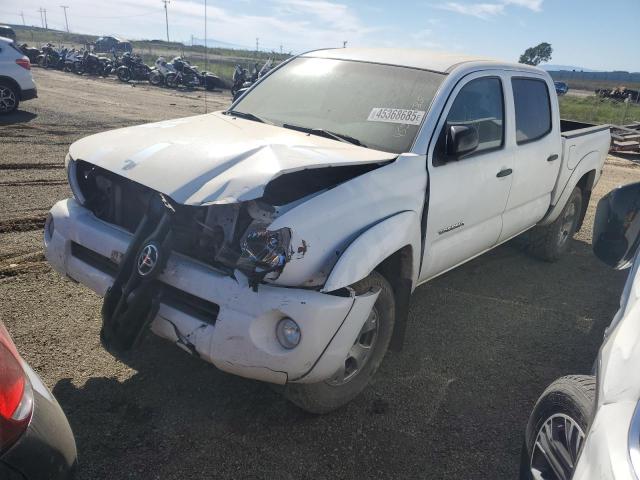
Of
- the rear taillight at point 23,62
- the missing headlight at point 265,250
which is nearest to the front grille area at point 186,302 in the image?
the missing headlight at point 265,250

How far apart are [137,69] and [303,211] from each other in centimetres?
2673

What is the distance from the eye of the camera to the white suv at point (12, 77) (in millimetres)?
10922

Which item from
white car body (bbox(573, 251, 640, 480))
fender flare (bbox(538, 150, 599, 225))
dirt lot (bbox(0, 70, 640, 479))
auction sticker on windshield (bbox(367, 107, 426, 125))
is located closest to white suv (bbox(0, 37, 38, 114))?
dirt lot (bbox(0, 70, 640, 479))

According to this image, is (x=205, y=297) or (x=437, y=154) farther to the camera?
(x=437, y=154)

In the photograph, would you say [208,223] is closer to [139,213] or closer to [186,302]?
[186,302]

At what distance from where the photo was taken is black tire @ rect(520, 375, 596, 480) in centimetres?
198

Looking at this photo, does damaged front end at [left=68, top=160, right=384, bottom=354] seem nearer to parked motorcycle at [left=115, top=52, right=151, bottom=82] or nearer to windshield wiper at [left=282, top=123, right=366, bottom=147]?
windshield wiper at [left=282, top=123, right=366, bottom=147]

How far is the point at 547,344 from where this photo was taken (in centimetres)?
386

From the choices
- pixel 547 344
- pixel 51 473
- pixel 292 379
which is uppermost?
pixel 51 473

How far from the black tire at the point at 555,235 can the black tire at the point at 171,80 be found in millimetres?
22271

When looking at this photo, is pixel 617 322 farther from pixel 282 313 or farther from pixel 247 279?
pixel 247 279

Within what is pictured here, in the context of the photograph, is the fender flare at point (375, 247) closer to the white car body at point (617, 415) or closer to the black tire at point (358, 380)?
the black tire at point (358, 380)

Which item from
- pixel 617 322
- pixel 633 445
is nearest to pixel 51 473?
pixel 633 445

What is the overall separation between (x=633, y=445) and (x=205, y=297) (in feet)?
5.86
